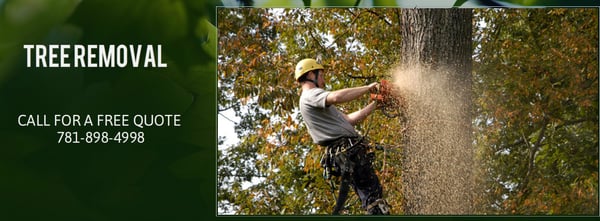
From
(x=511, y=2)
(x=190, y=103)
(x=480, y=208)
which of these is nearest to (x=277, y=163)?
(x=480, y=208)

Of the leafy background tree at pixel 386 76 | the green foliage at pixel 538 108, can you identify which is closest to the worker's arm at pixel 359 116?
the leafy background tree at pixel 386 76

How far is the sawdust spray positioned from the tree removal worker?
273mm

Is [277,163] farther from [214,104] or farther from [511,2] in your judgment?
[511,2]

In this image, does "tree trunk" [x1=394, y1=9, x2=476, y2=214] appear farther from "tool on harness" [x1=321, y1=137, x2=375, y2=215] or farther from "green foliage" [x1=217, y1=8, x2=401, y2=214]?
"green foliage" [x1=217, y1=8, x2=401, y2=214]

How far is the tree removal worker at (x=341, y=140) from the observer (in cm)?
665

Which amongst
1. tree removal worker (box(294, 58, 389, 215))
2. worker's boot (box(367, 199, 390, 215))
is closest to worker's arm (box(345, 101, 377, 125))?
tree removal worker (box(294, 58, 389, 215))

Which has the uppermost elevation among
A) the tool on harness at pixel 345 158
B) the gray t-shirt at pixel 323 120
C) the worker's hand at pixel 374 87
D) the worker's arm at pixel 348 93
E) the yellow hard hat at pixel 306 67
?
the yellow hard hat at pixel 306 67

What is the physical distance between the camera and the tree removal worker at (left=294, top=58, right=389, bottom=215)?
6.65 metres

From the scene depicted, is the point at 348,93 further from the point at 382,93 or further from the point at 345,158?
the point at 345,158

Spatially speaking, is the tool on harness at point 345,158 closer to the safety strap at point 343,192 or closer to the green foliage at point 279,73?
the safety strap at point 343,192

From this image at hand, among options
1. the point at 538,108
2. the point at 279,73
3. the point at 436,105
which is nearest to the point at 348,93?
the point at 436,105

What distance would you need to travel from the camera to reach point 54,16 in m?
6.36

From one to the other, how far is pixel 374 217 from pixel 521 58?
409cm

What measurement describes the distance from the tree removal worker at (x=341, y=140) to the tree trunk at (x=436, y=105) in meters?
0.28
